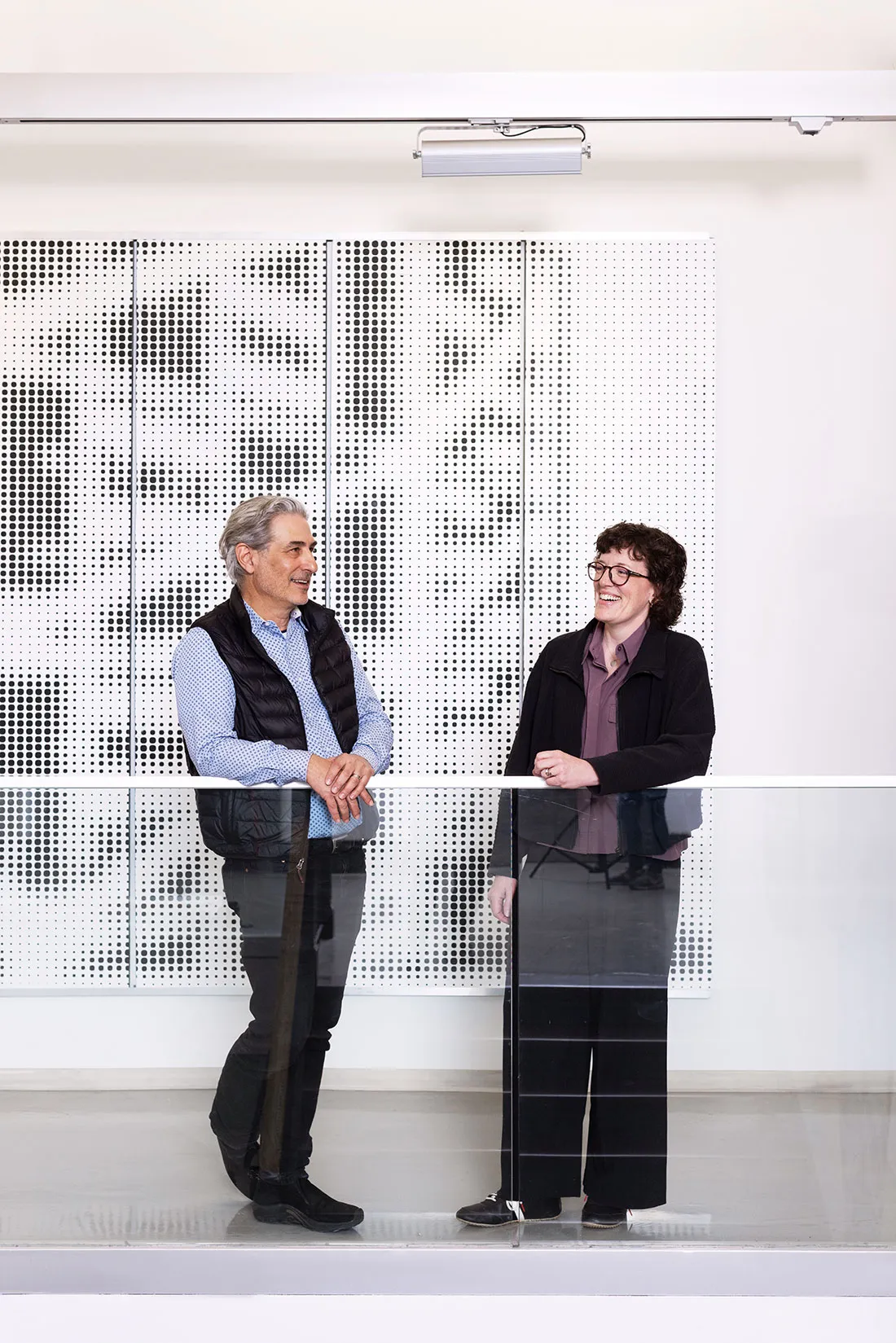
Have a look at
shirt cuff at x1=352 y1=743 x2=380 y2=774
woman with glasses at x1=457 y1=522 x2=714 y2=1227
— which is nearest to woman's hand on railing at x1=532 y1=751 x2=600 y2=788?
woman with glasses at x1=457 y1=522 x2=714 y2=1227

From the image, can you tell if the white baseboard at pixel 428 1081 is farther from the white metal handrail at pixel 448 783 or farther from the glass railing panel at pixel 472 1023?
the white metal handrail at pixel 448 783

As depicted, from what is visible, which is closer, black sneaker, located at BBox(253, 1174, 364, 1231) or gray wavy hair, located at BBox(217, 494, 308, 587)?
black sneaker, located at BBox(253, 1174, 364, 1231)

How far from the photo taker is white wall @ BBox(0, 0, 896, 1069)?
4375mm

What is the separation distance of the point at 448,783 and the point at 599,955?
57 cm

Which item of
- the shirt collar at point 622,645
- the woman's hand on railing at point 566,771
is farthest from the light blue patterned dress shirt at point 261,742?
the shirt collar at point 622,645

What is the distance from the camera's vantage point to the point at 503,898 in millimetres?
3008

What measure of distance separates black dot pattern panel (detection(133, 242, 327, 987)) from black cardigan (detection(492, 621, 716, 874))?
1.51 meters

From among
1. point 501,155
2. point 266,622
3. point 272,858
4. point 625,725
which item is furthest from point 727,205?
point 272,858

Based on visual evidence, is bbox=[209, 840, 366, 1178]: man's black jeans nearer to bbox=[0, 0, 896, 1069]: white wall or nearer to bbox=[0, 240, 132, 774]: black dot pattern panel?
bbox=[0, 240, 132, 774]: black dot pattern panel

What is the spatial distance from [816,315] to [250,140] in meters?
2.16

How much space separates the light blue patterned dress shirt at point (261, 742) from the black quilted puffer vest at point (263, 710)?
0.08 ft
